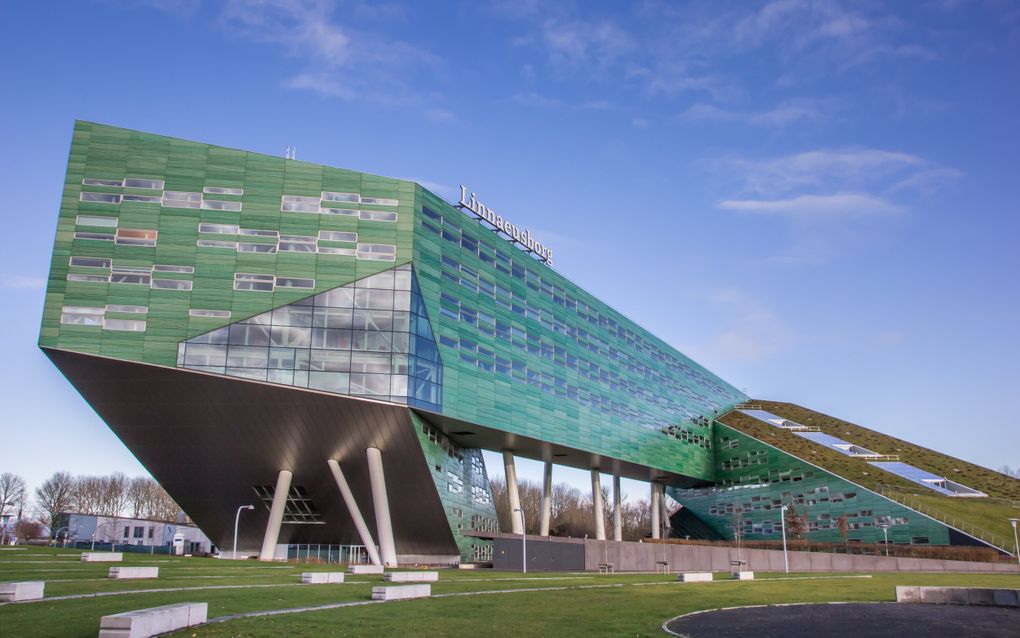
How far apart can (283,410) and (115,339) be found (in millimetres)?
10823

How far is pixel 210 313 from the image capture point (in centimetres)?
5209

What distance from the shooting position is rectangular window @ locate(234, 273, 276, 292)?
175ft

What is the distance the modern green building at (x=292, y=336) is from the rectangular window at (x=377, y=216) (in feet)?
0.70

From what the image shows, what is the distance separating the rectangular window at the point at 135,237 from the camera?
52688mm

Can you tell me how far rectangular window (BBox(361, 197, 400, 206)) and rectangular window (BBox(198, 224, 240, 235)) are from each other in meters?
8.70

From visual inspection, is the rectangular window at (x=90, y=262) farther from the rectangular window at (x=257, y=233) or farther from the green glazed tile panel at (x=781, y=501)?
the green glazed tile panel at (x=781, y=501)

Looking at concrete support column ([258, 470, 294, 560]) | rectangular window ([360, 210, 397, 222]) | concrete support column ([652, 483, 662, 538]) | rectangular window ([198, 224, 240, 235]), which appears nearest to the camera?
rectangular window ([198, 224, 240, 235])

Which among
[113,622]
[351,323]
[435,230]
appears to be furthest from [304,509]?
[113,622]

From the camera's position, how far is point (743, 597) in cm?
3108

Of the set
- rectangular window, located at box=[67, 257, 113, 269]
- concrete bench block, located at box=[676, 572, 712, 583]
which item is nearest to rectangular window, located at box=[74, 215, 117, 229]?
rectangular window, located at box=[67, 257, 113, 269]

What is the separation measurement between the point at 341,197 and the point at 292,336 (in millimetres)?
10576

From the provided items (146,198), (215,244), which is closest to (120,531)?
(146,198)

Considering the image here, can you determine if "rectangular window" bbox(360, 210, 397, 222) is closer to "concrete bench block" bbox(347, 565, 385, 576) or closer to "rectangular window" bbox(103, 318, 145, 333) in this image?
"rectangular window" bbox(103, 318, 145, 333)

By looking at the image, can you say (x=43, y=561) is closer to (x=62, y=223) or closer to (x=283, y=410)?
(x=283, y=410)
